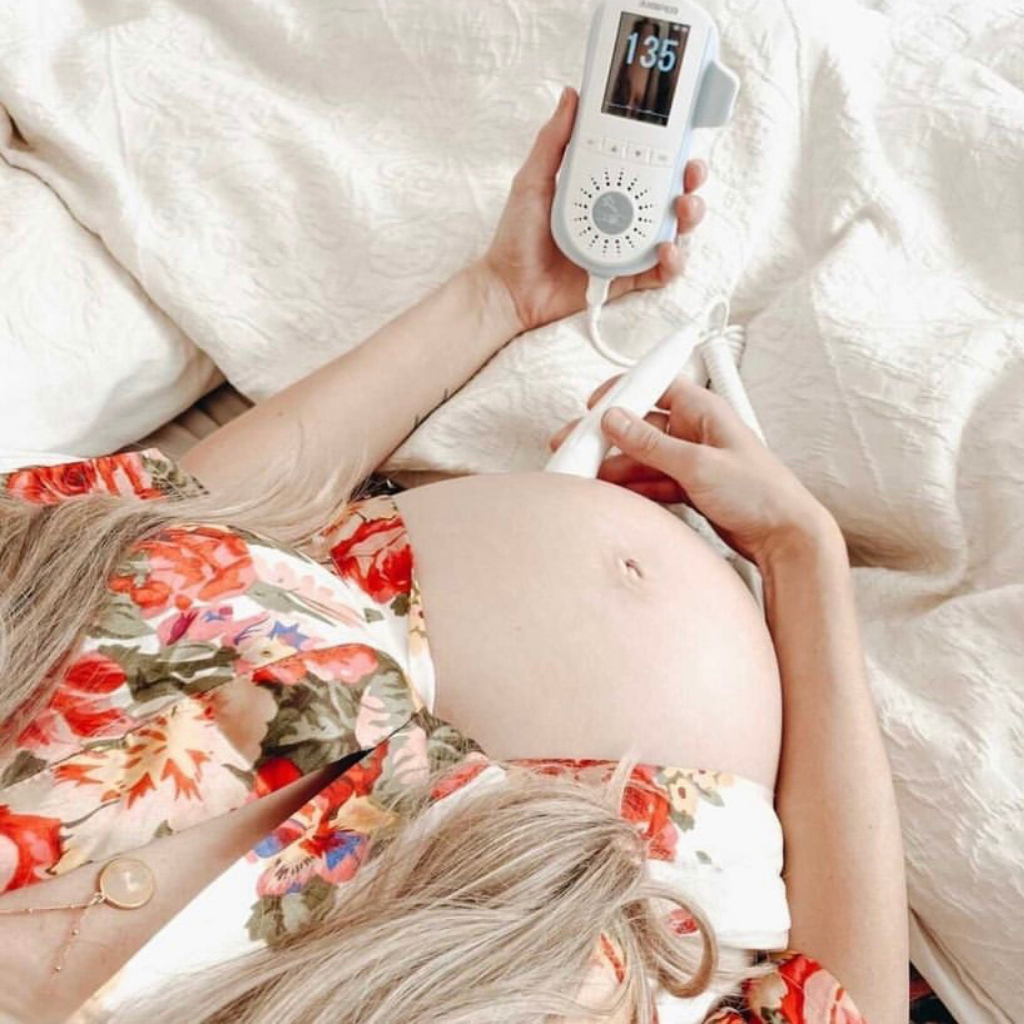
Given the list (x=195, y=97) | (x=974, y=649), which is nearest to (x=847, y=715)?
(x=974, y=649)

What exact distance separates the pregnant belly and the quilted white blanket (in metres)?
0.13

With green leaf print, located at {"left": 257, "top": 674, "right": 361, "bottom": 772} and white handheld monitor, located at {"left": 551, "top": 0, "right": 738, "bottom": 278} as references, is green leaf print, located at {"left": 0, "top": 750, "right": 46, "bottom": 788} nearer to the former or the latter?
green leaf print, located at {"left": 257, "top": 674, "right": 361, "bottom": 772}

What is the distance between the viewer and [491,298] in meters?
0.97

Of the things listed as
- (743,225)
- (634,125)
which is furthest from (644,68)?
(743,225)

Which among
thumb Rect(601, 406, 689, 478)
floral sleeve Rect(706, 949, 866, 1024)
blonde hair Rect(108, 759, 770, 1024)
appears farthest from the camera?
thumb Rect(601, 406, 689, 478)

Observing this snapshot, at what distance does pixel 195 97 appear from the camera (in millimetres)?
1084

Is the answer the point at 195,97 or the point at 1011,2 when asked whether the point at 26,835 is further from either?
the point at 1011,2

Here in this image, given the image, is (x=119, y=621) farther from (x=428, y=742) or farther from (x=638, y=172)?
(x=638, y=172)

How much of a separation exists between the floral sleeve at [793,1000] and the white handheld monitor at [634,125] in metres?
0.56

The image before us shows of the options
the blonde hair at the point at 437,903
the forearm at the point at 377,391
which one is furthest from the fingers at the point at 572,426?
the blonde hair at the point at 437,903

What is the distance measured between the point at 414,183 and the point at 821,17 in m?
0.38

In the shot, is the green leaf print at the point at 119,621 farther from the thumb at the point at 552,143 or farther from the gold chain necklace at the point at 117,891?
the thumb at the point at 552,143

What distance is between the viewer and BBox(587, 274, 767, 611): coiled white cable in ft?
2.92

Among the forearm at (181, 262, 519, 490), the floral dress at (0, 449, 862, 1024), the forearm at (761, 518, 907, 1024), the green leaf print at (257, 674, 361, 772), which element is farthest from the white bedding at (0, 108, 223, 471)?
the forearm at (761, 518, 907, 1024)
